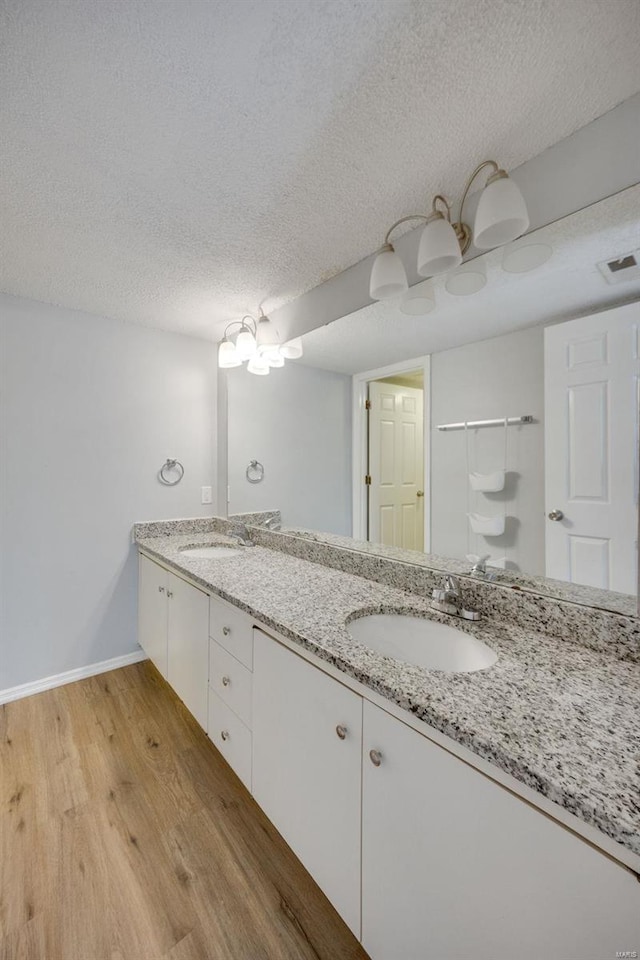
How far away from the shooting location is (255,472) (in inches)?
93.7

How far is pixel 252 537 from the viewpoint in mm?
2387

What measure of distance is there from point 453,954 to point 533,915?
243 millimetres

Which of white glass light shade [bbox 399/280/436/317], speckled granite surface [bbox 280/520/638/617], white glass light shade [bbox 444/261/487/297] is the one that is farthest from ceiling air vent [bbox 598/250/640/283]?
speckled granite surface [bbox 280/520/638/617]

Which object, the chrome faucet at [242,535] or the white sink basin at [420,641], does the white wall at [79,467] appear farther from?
the white sink basin at [420,641]

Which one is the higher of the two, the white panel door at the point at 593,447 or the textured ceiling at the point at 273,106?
the textured ceiling at the point at 273,106

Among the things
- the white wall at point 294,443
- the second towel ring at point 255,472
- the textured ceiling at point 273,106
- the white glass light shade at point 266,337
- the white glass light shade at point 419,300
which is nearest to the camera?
the textured ceiling at point 273,106

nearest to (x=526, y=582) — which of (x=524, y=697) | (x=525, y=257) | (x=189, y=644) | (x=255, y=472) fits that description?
(x=524, y=697)

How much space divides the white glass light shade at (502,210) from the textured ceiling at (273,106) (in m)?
0.16

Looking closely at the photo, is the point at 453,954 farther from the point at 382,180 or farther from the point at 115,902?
the point at 382,180

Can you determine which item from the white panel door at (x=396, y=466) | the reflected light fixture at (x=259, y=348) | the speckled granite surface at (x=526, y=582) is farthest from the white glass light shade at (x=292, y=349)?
the speckled granite surface at (x=526, y=582)

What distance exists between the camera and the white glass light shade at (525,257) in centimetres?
113

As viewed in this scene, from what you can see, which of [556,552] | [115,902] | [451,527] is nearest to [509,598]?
[556,552]

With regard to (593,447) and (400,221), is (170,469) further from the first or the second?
(593,447)

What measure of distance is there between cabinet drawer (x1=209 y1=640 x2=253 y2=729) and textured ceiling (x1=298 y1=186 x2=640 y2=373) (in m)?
1.30
